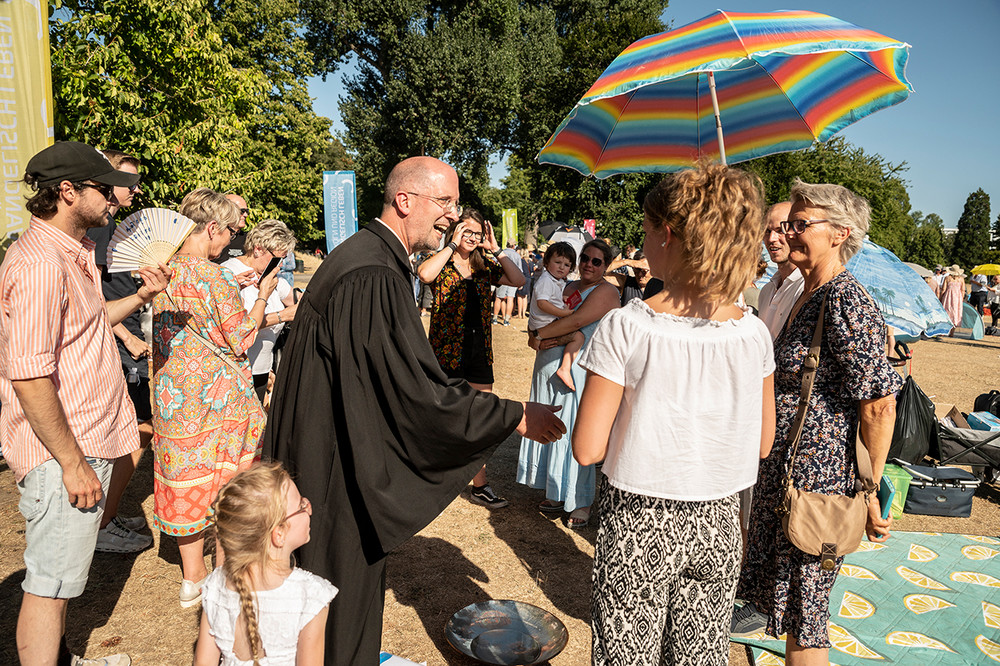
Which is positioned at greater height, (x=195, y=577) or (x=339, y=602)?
(x=339, y=602)

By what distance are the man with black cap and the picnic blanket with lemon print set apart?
337 cm

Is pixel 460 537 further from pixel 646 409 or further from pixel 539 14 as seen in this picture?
pixel 539 14

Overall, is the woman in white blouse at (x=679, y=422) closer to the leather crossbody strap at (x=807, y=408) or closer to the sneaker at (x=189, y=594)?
the leather crossbody strap at (x=807, y=408)

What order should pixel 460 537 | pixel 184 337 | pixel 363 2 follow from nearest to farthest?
1. pixel 184 337
2. pixel 460 537
3. pixel 363 2

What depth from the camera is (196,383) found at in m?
3.27

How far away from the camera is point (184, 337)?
3277 mm

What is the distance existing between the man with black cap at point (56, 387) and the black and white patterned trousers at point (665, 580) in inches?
83.7

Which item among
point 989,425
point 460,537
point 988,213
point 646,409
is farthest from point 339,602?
point 988,213

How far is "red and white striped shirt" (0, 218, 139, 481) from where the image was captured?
225 cm

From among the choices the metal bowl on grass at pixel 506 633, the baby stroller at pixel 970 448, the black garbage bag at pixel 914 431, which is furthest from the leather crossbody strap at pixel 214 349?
the baby stroller at pixel 970 448

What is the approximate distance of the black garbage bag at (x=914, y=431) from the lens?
5598 mm

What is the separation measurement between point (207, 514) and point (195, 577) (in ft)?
1.43

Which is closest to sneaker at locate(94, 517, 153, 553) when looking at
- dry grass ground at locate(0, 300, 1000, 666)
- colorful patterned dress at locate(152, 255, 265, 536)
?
dry grass ground at locate(0, 300, 1000, 666)

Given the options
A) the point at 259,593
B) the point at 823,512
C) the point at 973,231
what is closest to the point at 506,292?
the point at 823,512
